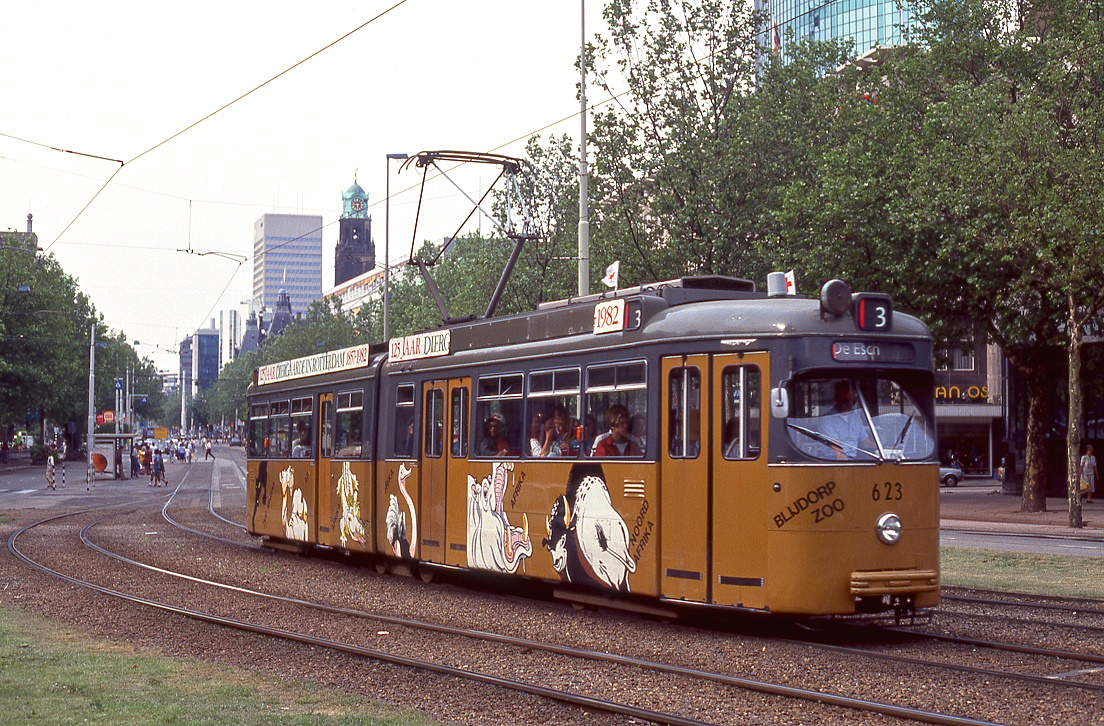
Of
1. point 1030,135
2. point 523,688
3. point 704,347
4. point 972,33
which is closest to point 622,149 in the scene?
point 972,33

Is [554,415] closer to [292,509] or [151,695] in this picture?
[151,695]

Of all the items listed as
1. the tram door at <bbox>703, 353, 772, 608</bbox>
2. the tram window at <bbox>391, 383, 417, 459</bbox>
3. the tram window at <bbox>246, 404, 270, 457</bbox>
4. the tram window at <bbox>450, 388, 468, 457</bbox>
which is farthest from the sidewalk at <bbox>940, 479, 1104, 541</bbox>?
the tram door at <bbox>703, 353, 772, 608</bbox>

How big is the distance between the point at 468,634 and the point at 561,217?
3399 centimetres

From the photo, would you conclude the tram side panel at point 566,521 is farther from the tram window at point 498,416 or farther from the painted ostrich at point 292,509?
the painted ostrich at point 292,509

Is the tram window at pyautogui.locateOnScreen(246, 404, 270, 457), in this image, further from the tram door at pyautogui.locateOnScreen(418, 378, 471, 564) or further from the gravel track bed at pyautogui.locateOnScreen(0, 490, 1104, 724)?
the tram door at pyautogui.locateOnScreen(418, 378, 471, 564)

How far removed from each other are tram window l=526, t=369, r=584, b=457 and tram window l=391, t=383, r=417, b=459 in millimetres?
3161

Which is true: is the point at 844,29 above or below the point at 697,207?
above

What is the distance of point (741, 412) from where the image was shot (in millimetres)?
11820

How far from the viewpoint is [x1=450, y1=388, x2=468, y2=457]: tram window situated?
631 inches

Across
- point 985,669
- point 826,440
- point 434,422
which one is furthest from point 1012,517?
point 985,669

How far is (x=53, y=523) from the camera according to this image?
31906 mm

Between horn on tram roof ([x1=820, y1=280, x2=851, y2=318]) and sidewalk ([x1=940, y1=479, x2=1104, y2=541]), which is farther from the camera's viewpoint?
sidewalk ([x1=940, y1=479, x2=1104, y2=541])

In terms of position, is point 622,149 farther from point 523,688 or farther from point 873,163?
point 523,688

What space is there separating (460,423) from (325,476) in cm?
490
